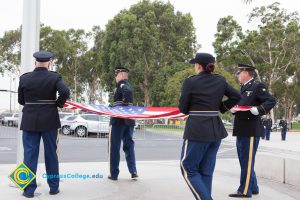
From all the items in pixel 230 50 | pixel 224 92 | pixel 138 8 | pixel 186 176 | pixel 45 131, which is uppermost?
pixel 138 8

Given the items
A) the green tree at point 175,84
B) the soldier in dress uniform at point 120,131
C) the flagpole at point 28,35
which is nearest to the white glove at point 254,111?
the soldier in dress uniform at point 120,131

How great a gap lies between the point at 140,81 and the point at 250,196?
134 feet

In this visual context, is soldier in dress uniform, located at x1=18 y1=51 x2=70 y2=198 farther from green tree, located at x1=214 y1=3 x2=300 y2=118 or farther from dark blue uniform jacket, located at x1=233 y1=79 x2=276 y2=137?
green tree, located at x1=214 y1=3 x2=300 y2=118

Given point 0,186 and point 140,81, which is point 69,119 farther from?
point 140,81

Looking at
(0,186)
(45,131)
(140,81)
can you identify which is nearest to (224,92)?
(45,131)

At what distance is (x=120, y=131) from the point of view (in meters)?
7.93

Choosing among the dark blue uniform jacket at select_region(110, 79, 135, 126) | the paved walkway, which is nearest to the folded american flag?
the dark blue uniform jacket at select_region(110, 79, 135, 126)

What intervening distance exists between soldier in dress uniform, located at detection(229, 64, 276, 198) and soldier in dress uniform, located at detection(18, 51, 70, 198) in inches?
104

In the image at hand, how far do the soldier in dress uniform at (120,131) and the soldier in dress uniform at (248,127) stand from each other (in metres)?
1.97

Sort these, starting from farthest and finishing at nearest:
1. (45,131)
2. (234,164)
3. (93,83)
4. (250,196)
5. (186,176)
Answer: (93,83)
(234,164)
(250,196)
(45,131)
(186,176)

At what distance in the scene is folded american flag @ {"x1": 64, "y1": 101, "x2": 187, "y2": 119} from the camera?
686 cm

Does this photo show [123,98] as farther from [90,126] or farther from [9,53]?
[9,53]

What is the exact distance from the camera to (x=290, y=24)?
4828 cm

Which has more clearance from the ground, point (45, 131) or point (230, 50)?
point (230, 50)
